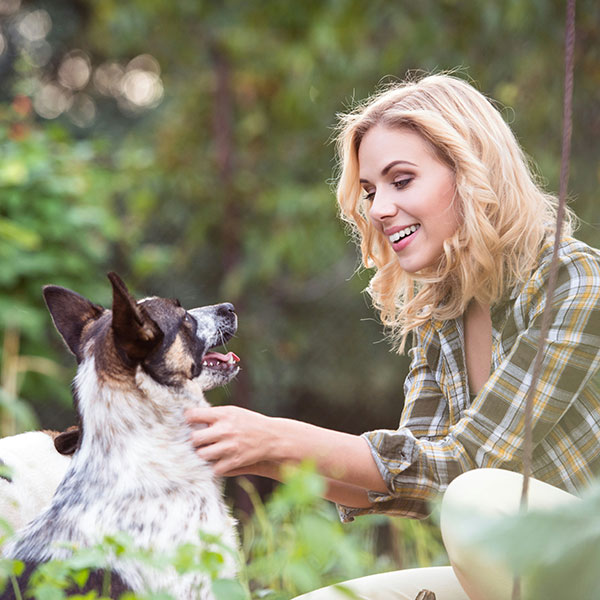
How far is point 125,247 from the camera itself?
5.74 metres

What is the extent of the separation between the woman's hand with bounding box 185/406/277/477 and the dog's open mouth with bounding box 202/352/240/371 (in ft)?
0.71

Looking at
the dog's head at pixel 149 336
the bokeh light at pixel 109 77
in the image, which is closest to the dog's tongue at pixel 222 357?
the dog's head at pixel 149 336

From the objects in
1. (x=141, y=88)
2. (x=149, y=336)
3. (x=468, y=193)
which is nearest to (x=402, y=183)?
(x=468, y=193)

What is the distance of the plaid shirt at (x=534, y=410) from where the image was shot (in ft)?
6.39

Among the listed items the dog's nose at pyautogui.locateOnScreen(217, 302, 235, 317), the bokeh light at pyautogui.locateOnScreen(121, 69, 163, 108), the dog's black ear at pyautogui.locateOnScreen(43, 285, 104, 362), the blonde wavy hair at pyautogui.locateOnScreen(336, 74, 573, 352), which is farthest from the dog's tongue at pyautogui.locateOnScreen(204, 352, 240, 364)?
the bokeh light at pyautogui.locateOnScreen(121, 69, 163, 108)

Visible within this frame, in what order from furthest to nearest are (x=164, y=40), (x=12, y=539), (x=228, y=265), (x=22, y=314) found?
(x=164, y=40) < (x=228, y=265) < (x=22, y=314) < (x=12, y=539)

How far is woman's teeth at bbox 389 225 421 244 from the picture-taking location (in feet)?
7.32

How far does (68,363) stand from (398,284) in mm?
3270

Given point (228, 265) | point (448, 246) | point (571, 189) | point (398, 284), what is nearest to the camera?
point (448, 246)

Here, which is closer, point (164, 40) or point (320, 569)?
point (320, 569)

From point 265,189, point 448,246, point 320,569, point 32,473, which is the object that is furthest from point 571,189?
point 320,569

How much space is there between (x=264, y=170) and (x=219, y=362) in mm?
4940

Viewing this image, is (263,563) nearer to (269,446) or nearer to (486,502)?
(269,446)

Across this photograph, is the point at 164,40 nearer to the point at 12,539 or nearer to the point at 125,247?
the point at 125,247
